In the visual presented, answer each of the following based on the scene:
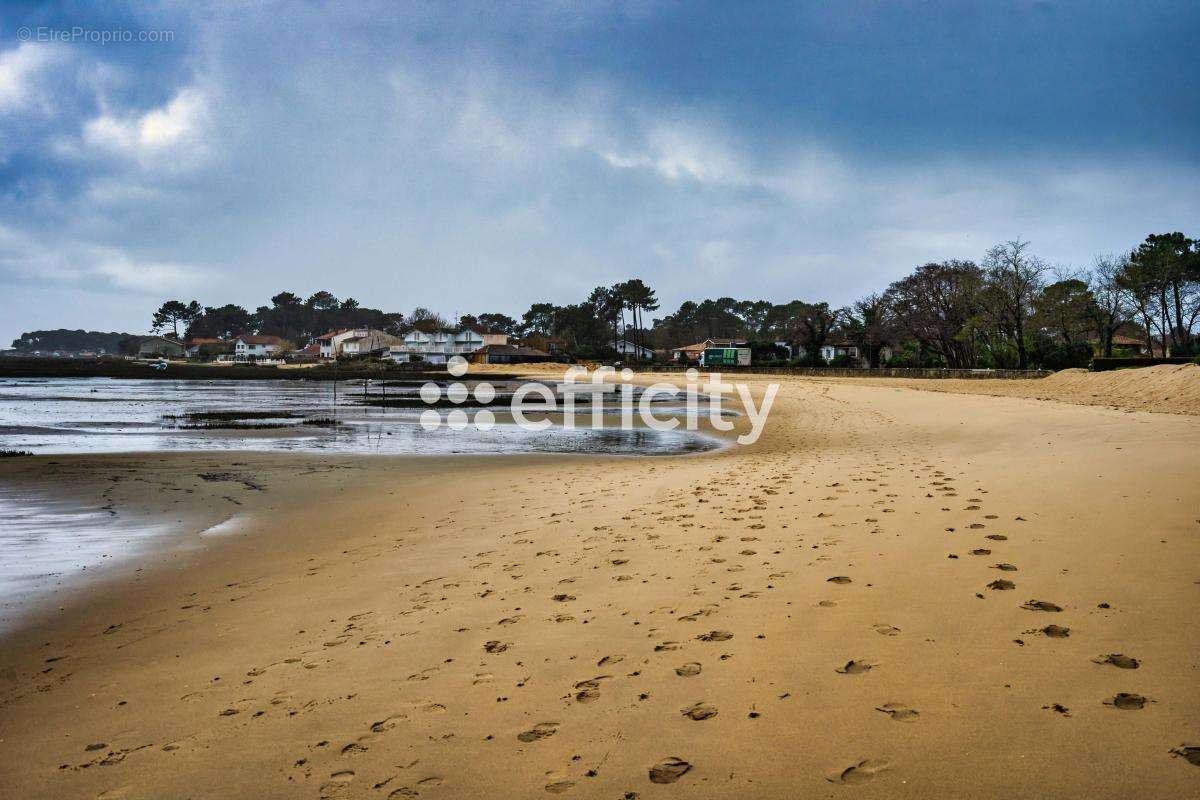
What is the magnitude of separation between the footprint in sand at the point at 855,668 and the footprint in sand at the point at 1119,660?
3.70 ft

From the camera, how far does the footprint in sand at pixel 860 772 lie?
2.67 m

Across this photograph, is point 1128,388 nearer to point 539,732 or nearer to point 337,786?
point 539,732

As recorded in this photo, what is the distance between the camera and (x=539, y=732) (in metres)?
3.24

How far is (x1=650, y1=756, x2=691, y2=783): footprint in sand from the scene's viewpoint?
9.13ft

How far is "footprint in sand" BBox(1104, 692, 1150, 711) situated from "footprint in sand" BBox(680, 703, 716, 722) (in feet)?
5.88

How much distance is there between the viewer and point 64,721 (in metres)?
3.91

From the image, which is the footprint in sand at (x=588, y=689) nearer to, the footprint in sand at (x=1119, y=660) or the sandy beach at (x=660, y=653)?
the sandy beach at (x=660, y=653)

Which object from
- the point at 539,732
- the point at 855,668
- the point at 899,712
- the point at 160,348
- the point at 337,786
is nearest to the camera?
the point at 337,786

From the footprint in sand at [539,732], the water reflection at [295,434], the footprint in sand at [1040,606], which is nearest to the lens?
the footprint in sand at [539,732]

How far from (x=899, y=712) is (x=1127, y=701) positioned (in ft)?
3.31

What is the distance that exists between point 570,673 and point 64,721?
119 inches

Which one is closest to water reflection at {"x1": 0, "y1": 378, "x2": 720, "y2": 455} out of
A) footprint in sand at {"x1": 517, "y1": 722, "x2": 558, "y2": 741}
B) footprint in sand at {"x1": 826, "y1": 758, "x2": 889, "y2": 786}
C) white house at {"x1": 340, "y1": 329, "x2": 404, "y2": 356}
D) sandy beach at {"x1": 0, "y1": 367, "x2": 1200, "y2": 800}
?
sandy beach at {"x1": 0, "y1": 367, "x2": 1200, "y2": 800}

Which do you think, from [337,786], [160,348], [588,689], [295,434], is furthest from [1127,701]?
[160,348]

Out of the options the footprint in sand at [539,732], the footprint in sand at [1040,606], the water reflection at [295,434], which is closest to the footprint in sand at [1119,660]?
the footprint in sand at [1040,606]
